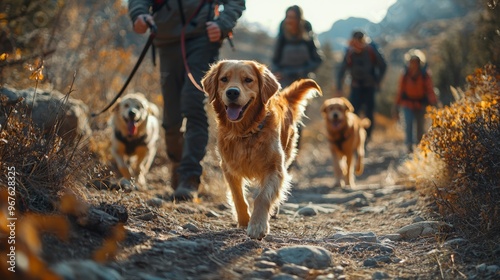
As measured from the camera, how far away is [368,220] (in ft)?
16.6

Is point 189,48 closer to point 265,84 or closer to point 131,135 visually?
point 265,84

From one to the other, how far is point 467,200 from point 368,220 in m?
1.41

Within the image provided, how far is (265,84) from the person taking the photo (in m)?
4.32

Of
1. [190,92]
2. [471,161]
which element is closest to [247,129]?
[190,92]

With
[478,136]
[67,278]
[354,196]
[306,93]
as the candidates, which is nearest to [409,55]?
[354,196]

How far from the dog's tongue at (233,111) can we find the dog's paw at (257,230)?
0.84 meters

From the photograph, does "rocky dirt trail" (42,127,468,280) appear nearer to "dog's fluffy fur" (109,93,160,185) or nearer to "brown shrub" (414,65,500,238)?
"brown shrub" (414,65,500,238)

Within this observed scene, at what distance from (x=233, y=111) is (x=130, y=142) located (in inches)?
121

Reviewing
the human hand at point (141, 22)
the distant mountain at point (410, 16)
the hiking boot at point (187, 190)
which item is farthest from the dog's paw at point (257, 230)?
the distant mountain at point (410, 16)

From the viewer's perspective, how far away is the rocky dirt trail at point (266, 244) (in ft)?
8.84

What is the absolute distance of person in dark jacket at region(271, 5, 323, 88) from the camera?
884 centimetres

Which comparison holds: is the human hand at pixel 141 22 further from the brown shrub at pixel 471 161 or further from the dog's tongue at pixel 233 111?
the brown shrub at pixel 471 161

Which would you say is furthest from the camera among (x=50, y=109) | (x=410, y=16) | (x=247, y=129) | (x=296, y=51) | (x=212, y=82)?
(x=410, y=16)

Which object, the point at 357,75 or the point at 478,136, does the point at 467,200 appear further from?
the point at 357,75
